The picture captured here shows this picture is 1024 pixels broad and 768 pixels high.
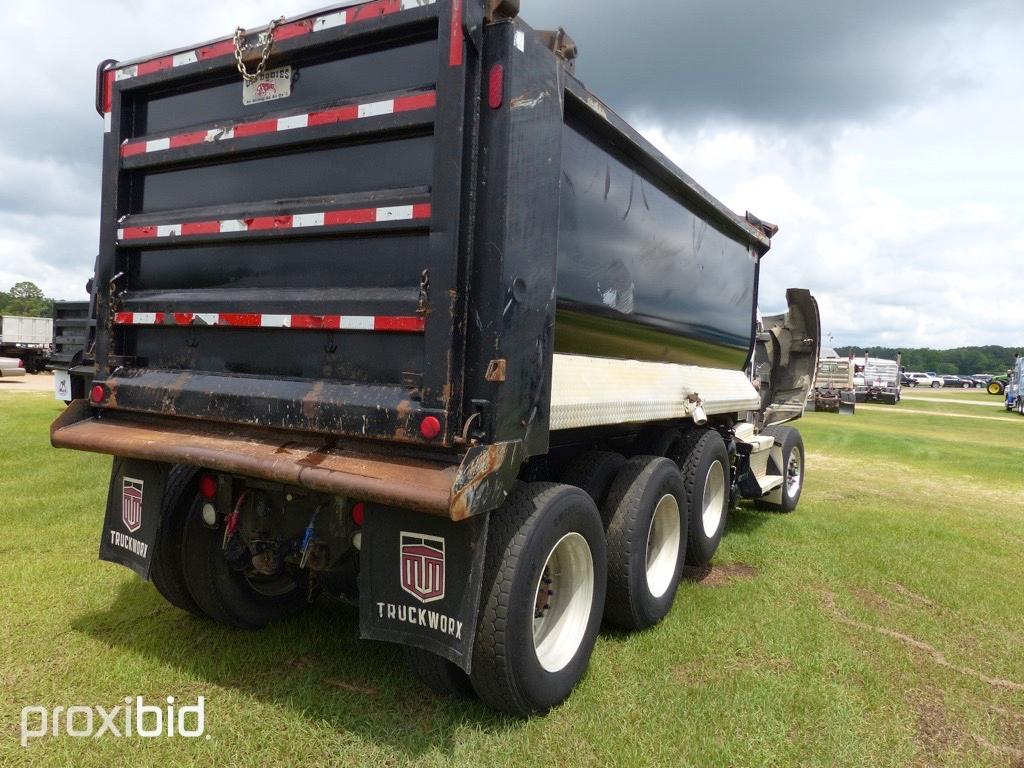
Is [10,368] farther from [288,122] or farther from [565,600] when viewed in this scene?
[565,600]

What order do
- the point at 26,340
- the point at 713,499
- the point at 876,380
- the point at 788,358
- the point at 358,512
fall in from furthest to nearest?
the point at 876,380 < the point at 26,340 < the point at 788,358 < the point at 713,499 < the point at 358,512

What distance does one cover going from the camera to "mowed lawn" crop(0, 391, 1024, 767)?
305 centimetres

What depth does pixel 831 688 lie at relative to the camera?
12.1 feet

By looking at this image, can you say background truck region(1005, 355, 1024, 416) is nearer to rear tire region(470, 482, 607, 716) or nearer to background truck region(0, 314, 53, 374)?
rear tire region(470, 482, 607, 716)

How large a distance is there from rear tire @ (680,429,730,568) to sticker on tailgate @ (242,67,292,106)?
12.1 feet

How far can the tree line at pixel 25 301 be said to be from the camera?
75500mm

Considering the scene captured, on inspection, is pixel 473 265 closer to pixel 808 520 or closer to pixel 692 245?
pixel 692 245

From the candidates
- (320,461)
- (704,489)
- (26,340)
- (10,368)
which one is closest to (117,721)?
(320,461)

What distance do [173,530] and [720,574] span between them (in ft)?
13.0

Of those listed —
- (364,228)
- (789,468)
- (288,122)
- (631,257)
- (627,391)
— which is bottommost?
(789,468)

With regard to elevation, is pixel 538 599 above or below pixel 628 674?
above

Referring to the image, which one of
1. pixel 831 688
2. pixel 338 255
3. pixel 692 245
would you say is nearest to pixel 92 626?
pixel 338 255

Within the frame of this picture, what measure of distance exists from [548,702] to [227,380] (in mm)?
2158

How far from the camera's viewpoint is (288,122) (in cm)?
337
